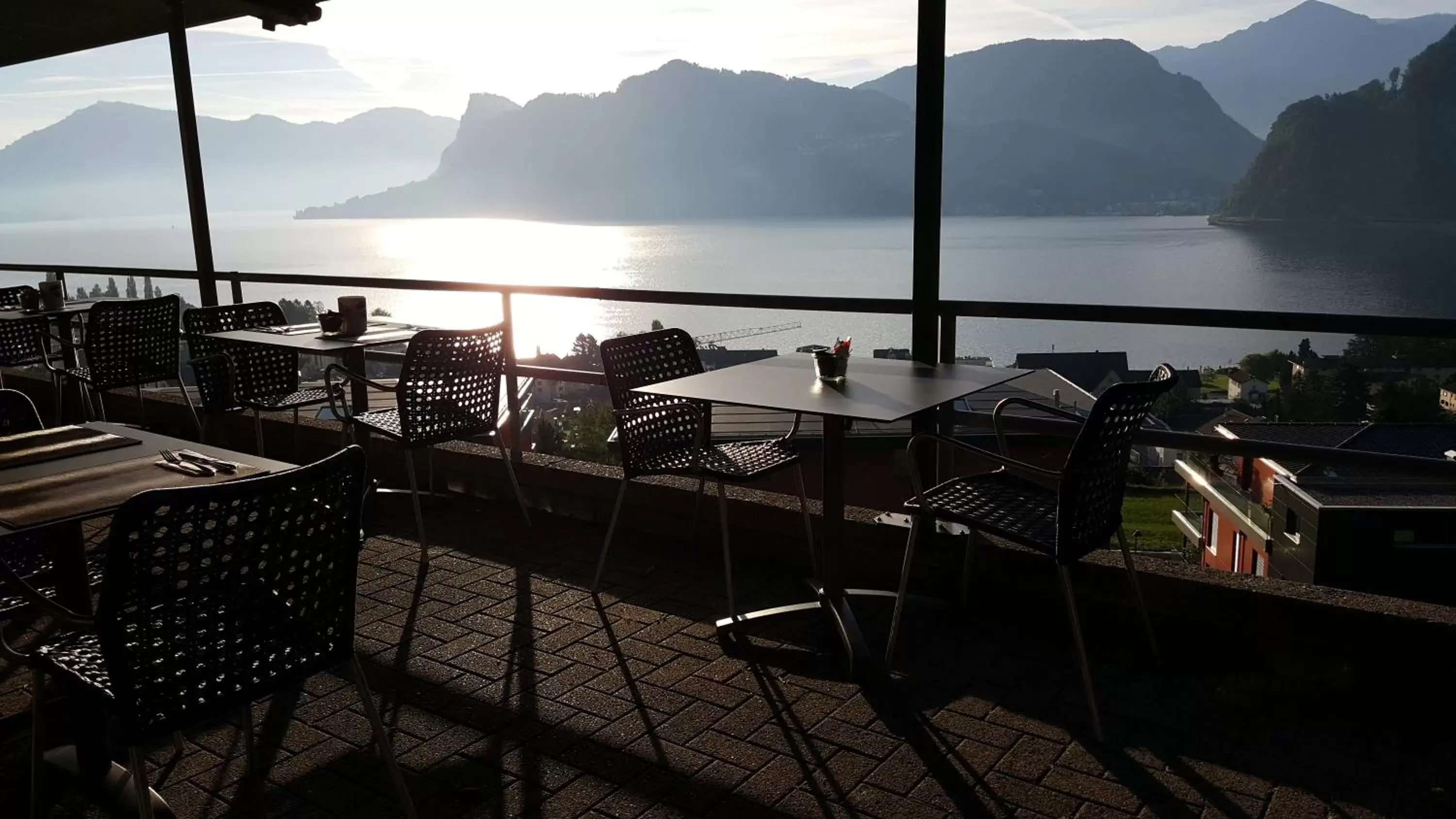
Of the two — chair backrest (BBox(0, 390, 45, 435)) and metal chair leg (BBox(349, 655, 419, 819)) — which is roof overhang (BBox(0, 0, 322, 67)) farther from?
metal chair leg (BBox(349, 655, 419, 819))

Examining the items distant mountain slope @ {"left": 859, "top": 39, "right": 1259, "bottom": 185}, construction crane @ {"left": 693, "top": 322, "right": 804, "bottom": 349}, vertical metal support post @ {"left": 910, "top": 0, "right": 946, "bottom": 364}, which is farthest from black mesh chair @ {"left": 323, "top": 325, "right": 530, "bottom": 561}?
distant mountain slope @ {"left": 859, "top": 39, "right": 1259, "bottom": 185}

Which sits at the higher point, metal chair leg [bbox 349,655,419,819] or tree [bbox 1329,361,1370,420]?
tree [bbox 1329,361,1370,420]

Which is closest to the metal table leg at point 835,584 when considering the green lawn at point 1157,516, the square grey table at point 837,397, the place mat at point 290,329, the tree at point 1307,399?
the square grey table at point 837,397

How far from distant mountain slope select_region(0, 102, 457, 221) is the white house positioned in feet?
20.4

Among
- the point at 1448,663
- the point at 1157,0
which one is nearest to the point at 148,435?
the point at 1448,663

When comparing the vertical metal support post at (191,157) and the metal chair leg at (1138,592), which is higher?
the vertical metal support post at (191,157)

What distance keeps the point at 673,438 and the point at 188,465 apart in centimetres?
190

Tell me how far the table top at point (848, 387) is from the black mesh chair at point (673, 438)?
0.51 ft

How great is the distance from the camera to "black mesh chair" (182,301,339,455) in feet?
16.1

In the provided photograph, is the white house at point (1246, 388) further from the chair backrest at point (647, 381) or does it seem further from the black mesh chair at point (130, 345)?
the black mesh chair at point (130, 345)

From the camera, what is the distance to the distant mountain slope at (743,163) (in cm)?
925

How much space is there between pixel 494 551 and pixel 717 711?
66.6 inches

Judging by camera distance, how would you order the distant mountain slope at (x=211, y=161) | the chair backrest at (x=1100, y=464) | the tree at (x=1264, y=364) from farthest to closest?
1. the distant mountain slope at (x=211, y=161)
2. the tree at (x=1264, y=364)
3. the chair backrest at (x=1100, y=464)

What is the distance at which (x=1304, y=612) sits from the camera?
2873 millimetres
